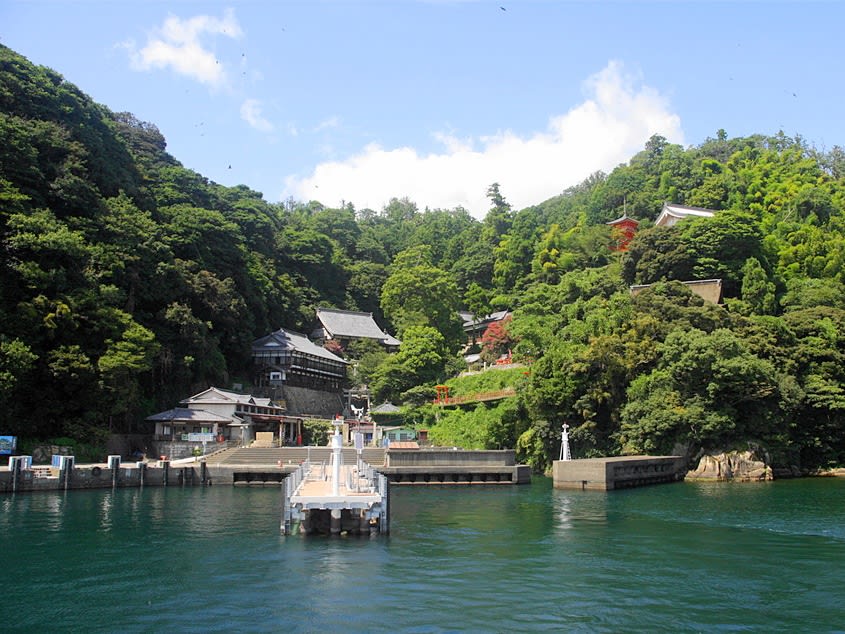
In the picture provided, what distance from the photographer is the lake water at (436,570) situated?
40.2ft

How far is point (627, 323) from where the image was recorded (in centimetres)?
4362

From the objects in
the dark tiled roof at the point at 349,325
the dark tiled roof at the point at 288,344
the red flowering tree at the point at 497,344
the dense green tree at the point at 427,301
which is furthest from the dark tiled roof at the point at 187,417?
the dark tiled roof at the point at 349,325

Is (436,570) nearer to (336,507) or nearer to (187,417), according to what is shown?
(336,507)

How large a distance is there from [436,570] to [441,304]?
53.7m

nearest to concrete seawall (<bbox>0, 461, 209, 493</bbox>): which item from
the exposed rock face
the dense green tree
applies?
the exposed rock face

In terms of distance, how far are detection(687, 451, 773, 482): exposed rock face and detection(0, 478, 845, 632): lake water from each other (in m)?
10.7

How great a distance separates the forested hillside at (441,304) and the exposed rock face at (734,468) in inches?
33.2

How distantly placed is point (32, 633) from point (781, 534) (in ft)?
62.6

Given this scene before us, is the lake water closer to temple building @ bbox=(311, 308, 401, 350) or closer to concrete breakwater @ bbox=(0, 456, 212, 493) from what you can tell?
concrete breakwater @ bbox=(0, 456, 212, 493)

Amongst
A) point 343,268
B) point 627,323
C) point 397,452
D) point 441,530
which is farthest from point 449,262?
point 441,530

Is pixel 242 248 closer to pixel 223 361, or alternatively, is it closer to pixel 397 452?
pixel 223 361

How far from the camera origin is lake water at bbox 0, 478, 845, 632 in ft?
40.2

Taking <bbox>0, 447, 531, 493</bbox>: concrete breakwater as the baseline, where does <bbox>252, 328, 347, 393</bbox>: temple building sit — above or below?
above

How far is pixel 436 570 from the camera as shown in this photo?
51.5ft
